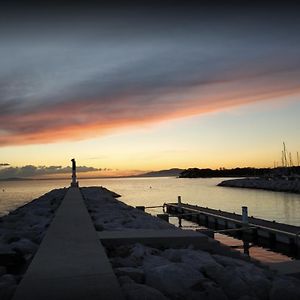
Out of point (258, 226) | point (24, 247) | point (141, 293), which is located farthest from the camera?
point (258, 226)

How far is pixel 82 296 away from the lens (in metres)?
4.06

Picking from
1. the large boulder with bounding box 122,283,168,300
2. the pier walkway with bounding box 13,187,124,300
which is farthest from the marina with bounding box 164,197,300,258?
the large boulder with bounding box 122,283,168,300

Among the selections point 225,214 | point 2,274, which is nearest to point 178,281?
point 2,274

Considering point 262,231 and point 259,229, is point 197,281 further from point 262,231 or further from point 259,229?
point 259,229

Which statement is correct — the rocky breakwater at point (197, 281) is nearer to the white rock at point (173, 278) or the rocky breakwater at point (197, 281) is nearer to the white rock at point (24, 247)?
the white rock at point (173, 278)

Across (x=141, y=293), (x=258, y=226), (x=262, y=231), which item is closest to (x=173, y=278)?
(x=141, y=293)

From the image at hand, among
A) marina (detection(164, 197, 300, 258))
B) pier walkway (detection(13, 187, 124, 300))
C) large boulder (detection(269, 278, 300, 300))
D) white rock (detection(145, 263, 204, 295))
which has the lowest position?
marina (detection(164, 197, 300, 258))

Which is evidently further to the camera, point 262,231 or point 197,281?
point 262,231

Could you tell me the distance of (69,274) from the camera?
190 inches

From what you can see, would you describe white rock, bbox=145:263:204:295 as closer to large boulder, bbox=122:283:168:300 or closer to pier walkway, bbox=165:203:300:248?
large boulder, bbox=122:283:168:300

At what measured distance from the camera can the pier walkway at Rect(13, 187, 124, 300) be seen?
4.13 metres

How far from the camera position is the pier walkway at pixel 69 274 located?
4133 mm

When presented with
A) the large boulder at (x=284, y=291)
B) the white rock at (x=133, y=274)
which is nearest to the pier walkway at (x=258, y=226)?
the large boulder at (x=284, y=291)

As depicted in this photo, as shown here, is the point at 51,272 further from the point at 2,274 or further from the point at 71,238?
the point at 71,238
